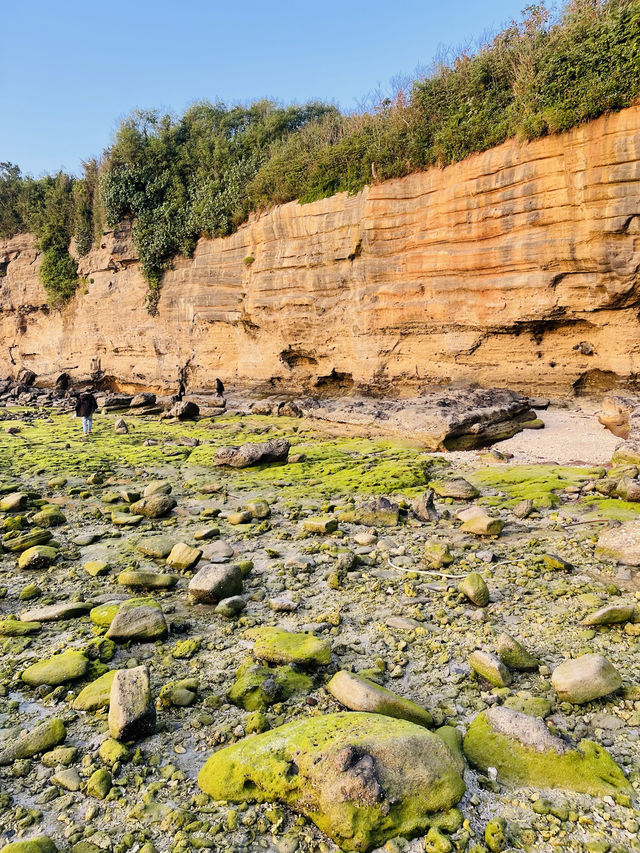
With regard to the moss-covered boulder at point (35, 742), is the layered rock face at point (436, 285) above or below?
above

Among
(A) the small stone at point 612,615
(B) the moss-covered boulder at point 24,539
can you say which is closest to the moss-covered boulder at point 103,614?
(B) the moss-covered boulder at point 24,539

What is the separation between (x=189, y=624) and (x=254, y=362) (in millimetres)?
17172

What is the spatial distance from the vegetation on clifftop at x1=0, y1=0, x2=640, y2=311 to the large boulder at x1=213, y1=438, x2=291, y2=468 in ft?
34.5

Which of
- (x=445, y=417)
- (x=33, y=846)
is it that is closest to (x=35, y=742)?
(x=33, y=846)

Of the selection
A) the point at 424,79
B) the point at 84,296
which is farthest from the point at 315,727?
the point at 84,296

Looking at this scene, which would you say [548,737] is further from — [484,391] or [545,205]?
[545,205]

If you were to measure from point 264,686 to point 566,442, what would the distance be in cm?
952

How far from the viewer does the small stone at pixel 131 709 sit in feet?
9.80

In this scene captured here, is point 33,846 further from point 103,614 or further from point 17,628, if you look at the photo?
point 17,628

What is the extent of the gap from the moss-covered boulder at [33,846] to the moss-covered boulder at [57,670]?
140cm

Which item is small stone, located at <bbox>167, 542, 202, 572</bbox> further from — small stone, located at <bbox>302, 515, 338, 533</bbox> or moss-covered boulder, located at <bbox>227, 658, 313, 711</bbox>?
moss-covered boulder, located at <bbox>227, 658, 313, 711</bbox>

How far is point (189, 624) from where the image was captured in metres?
4.39

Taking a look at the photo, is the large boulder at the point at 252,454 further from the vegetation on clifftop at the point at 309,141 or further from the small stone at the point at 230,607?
the vegetation on clifftop at the point at 309,141

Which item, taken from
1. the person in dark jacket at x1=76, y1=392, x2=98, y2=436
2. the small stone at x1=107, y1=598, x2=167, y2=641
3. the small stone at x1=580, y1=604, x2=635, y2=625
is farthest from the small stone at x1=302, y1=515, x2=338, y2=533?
the person in dark jacket at x1=76, y1=392, x2=98, y2=436
